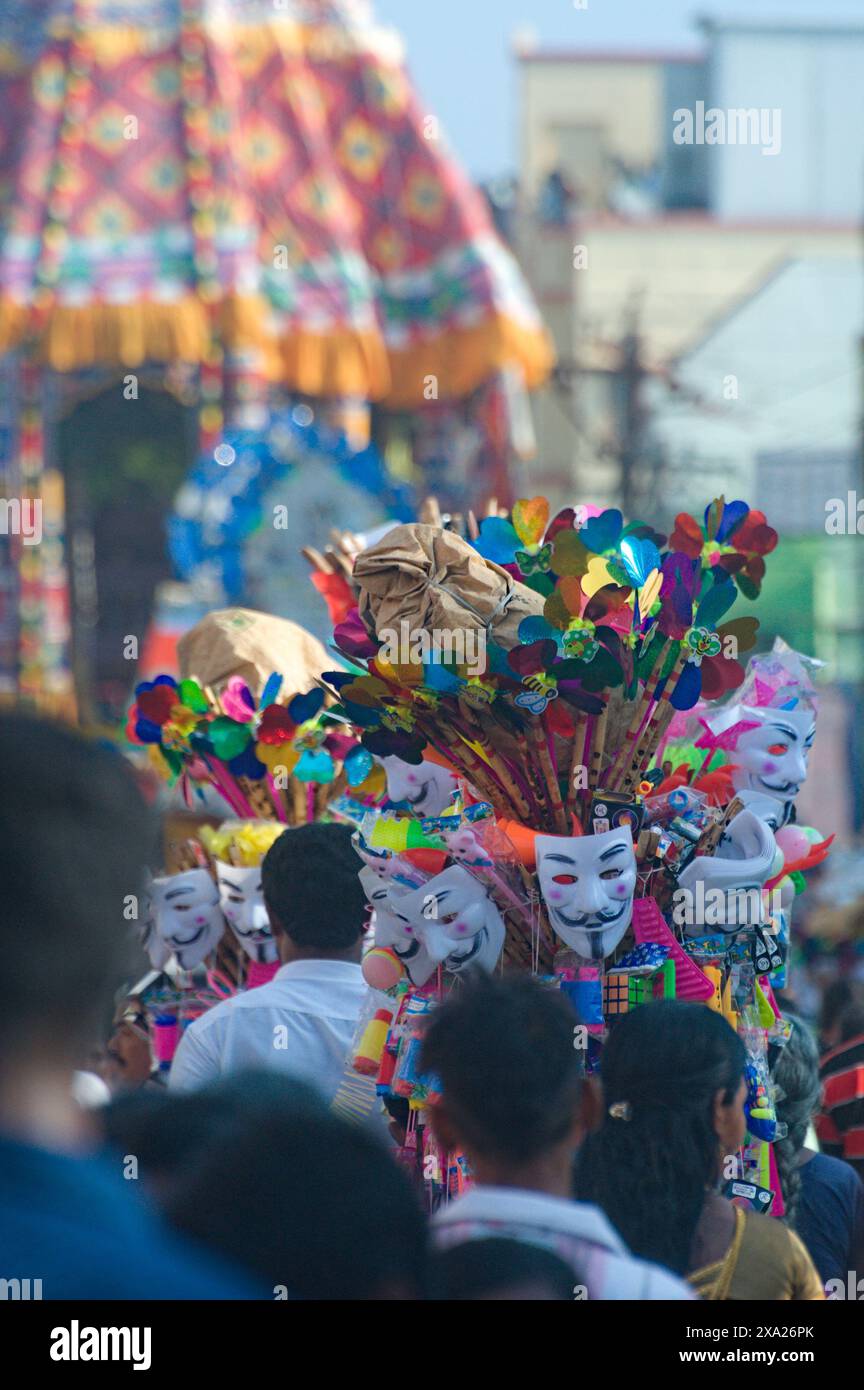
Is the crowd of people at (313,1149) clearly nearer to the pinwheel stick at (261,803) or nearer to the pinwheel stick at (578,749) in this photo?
the pinwheel stick at (578,749)

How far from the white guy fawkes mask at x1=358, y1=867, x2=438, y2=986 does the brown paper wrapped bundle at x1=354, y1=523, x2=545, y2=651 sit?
0.41 meters

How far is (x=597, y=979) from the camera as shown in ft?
10.7

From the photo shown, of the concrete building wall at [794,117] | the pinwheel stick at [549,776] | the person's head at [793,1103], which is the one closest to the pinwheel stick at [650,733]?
the pinwheel stick at [549,776]

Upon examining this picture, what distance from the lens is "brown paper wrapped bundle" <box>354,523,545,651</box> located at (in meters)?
3.36

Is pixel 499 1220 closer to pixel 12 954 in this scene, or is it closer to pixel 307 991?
pixel 12 954

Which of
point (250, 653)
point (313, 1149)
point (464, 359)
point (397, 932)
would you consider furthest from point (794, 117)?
point (313, 1149)

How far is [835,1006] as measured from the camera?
5.32m

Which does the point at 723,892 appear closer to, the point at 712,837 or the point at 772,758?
the point at 712,837

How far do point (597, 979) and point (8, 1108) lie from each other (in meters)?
1.68

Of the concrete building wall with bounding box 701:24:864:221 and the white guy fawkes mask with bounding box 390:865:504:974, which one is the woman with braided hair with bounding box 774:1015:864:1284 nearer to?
the white guy fawkes mask with bounding box 390:865:504:974

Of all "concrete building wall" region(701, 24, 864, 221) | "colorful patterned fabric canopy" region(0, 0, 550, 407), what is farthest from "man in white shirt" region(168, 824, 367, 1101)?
"concrete building wall" region(701, 24, 864, 221)

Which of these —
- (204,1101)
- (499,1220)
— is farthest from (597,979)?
(204,1101)

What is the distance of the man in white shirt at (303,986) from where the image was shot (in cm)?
362

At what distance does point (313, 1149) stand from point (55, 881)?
12.6 inches
